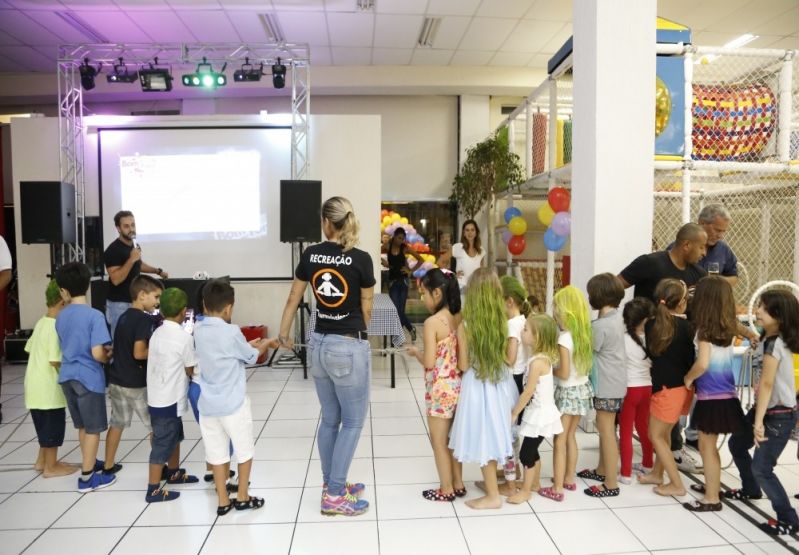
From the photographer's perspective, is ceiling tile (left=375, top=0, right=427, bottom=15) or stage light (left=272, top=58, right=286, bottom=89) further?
stage light (left=272, top=58, right=286, bottom=89)

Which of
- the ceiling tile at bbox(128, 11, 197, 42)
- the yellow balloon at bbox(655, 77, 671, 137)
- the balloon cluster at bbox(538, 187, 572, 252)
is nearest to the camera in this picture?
the yellow balloon at bbox(655, 77, 671, 137)

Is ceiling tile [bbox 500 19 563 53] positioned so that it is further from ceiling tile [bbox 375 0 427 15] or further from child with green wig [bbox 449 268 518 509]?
child with green wig [bbox 449 268 518 509]

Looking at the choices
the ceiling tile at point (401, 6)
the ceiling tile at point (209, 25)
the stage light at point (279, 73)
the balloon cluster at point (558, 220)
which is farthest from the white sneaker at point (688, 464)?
the ceiling tile at point (209, 25)

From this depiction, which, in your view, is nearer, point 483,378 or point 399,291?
point 483,378

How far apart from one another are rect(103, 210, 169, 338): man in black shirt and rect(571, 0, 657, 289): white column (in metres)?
3.87

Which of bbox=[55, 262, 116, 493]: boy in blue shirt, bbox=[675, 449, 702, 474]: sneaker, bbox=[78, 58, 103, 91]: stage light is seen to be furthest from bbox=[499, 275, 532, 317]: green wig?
bbox=[78, 58, 103, 91]: stage light

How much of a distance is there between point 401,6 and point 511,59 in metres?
2.49

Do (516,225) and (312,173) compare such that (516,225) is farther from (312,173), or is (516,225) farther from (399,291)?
(312,173)

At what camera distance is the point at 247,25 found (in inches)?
266

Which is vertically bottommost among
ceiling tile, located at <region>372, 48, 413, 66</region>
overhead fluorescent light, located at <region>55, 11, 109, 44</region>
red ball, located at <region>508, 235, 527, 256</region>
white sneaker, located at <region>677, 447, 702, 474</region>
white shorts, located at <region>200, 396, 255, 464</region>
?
white sneaker, located at <region>677, 447, 702, 474</region>

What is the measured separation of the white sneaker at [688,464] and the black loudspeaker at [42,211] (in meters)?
6.54

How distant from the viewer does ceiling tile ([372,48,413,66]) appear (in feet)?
24.7

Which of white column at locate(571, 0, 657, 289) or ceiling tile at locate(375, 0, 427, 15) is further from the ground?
ceiling tile at locate(375, 0, 427, 15)

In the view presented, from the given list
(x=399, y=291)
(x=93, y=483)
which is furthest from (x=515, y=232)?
(x=93, y=483)
